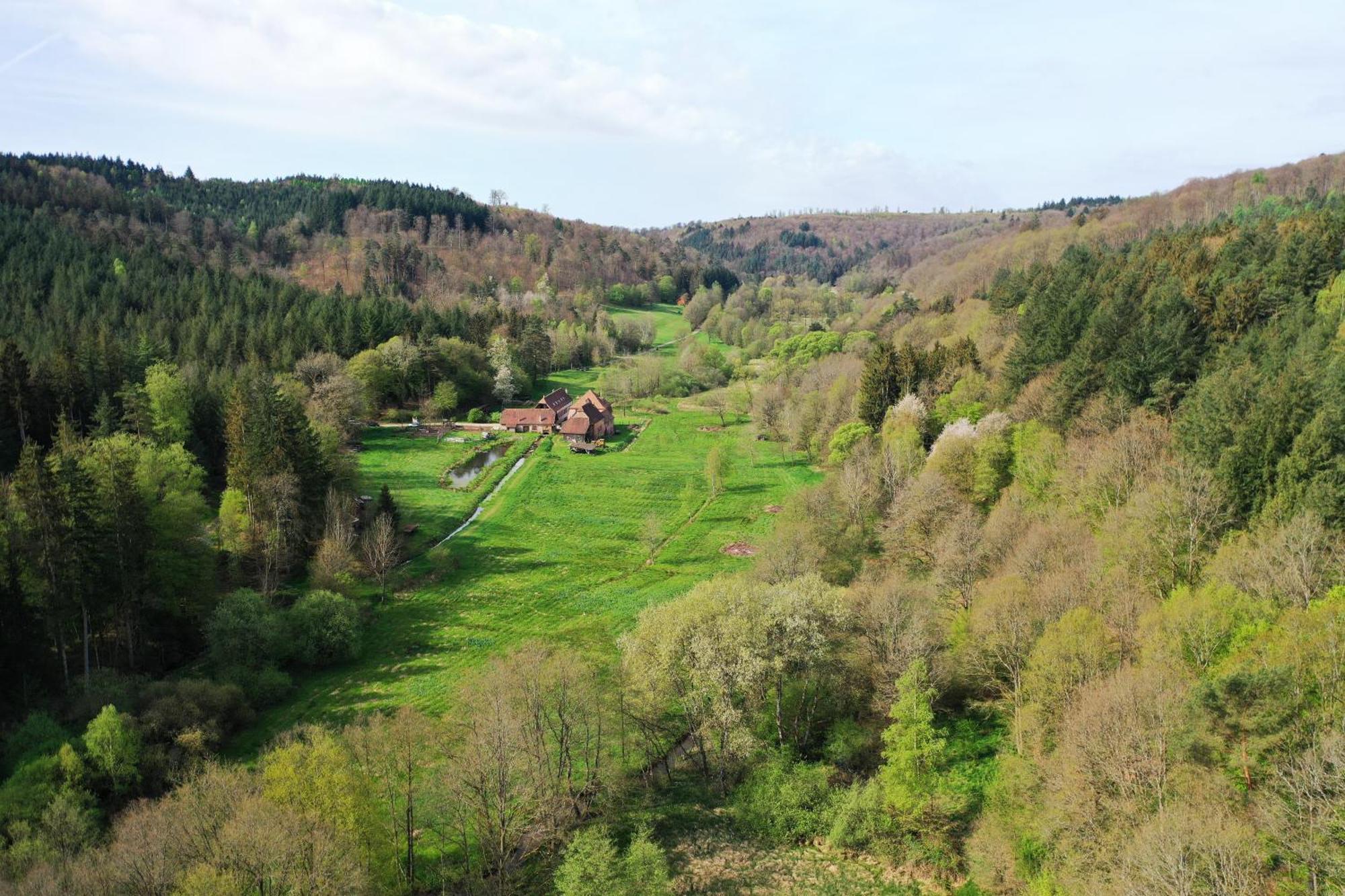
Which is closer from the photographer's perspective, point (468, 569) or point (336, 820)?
point (336, 820)

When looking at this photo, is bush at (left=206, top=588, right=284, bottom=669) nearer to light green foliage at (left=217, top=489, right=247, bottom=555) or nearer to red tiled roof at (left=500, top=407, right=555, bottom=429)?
light green foliage at (left=217, top=489, right=247, bottom=555)

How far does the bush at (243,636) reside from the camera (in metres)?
38.7

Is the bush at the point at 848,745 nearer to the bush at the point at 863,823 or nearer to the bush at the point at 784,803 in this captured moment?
the bush at the point at 784,803

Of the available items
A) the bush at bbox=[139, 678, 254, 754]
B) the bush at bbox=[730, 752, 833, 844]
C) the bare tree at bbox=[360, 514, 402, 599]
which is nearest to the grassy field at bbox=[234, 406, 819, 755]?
the bush at bbox=[139, 678, 254, 754]

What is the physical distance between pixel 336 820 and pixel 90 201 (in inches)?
6067

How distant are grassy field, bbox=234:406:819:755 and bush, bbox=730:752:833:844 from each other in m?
11.1

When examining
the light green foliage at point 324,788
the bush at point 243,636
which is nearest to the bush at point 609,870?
the light green foliage at point 324,788

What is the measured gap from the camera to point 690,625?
3103 cm

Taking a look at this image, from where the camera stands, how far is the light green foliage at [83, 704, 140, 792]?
2898 cm

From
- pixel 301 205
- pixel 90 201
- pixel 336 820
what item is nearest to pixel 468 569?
pixel 336 820

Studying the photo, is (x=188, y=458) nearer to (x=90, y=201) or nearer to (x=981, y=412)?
(x=981, y=412)

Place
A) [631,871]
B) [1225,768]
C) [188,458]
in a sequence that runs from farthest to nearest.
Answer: [188,458], [631,871], [1225,768]

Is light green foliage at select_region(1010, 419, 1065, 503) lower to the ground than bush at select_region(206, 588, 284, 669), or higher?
higher

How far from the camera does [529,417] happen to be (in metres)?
91.3
